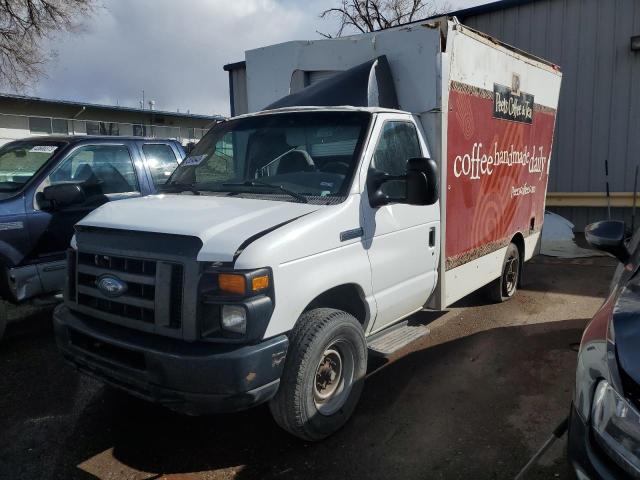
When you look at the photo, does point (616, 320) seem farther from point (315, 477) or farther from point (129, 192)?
point (129, 192)

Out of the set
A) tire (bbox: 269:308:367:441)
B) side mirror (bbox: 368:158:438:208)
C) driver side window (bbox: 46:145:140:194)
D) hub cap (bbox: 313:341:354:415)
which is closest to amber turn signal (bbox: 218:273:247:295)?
tire (bbox: 269:308:367:441)

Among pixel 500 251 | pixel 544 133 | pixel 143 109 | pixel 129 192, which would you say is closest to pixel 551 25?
pixel 544 133

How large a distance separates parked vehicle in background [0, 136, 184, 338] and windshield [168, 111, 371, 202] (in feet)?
5.82

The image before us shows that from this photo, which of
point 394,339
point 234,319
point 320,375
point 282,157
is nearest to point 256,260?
point 234,319

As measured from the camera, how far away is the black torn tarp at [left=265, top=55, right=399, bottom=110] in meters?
4.41

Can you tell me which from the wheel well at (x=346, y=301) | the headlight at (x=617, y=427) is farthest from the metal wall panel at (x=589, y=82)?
the headlight at (x=617, y=427)

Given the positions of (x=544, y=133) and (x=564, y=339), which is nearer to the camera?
(x=564, y=339)

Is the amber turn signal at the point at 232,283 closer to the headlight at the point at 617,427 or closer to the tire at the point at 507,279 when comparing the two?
the headlight at the point at 617,427

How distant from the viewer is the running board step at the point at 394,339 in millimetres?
3979

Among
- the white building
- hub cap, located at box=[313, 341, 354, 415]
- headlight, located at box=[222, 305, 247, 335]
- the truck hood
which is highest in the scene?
the white building

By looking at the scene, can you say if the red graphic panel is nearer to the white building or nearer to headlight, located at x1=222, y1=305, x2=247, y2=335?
headlight, located at x1=222, y1=305, x2=247, y2=335

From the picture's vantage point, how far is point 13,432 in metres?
3.76

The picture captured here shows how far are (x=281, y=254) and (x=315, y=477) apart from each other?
135cm

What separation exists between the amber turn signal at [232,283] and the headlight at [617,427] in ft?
5.68
